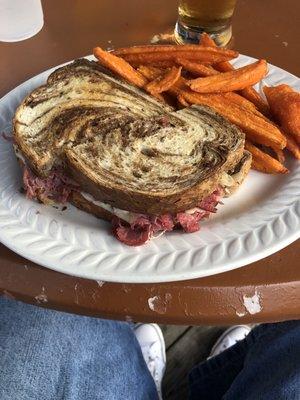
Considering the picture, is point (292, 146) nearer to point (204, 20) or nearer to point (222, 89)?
point (222, 89)

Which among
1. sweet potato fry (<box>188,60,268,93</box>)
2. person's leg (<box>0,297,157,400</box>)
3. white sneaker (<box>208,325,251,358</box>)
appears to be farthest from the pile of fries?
white sneaker (<box>208,325,251,358</box>)

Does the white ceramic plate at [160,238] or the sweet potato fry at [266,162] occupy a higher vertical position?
the sweet potato fry at [266,162]

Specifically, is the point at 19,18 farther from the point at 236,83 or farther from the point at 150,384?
the point at 150,384

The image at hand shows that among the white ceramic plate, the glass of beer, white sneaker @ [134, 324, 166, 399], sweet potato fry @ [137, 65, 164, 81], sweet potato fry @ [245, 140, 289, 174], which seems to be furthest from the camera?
white sneaker @ [134, 324, 166, 399]

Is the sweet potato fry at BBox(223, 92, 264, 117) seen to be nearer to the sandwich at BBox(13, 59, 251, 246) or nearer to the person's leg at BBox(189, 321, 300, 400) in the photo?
the sandwich at BBox(13, 59, 251, 246)

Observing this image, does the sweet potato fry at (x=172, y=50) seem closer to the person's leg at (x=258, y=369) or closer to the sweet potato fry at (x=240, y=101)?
the sweet potato fry at (x=240, y=101)

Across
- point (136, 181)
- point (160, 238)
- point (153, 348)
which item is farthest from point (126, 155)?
point (153, 348)

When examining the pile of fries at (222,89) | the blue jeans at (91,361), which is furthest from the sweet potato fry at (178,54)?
the blue jeans at (91,361)
